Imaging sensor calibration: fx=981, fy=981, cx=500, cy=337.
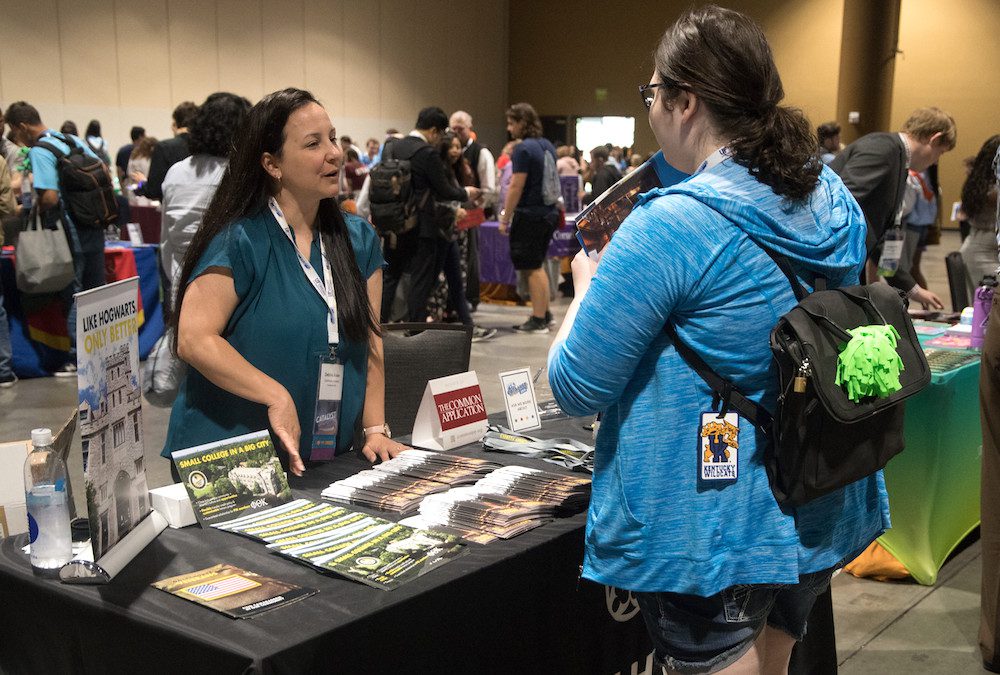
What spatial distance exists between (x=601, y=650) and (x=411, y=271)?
4.51 m

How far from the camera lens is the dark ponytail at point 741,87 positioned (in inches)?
49.1

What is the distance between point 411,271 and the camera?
6.18 meters

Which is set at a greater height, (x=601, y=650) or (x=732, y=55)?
(x=732, y=55)

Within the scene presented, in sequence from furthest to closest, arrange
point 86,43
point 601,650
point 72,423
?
point 86,43, point 72,423, point 601,650

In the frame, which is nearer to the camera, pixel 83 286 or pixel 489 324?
pixel 83 286

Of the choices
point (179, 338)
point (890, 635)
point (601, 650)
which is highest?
point (179, 338)

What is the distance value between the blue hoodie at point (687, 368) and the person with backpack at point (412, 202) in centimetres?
469

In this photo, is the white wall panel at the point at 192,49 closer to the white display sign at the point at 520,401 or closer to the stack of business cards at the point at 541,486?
the white display sign at the point at 520,401

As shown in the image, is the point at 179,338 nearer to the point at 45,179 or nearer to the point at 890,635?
the point at 890,635

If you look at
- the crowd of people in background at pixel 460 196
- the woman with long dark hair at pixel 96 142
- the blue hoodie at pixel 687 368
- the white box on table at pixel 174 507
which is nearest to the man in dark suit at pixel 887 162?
the crowd of people in background at pixel 460 196

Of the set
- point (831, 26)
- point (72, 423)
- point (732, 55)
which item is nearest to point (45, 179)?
point (72, 423)

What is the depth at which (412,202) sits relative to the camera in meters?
5.96

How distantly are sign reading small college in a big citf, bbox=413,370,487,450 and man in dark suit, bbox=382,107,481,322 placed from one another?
3837mm

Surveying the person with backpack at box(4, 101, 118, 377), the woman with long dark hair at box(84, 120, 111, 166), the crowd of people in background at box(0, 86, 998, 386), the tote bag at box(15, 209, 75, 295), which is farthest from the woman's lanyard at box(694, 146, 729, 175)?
the woman with long dark hair at box(84, 120, 111, 166)
